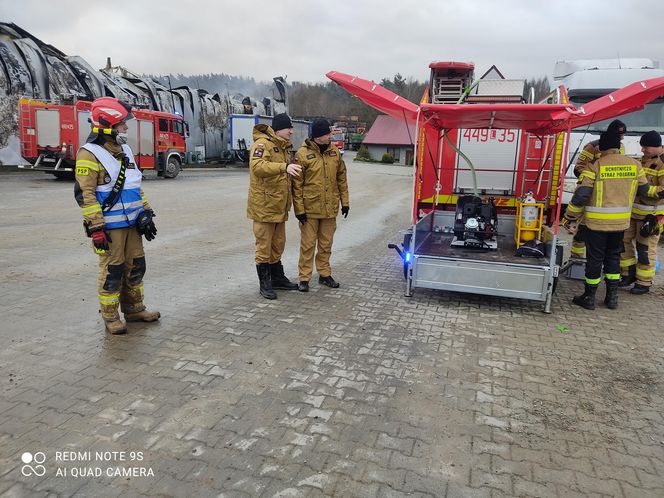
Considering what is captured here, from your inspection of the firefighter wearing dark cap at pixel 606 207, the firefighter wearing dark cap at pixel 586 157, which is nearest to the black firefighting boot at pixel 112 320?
the firefighter wearing dark cap at pixel 606 207

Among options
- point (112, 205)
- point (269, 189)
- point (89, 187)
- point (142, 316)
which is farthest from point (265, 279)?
point (89, 187)

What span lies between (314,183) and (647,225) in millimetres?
4092

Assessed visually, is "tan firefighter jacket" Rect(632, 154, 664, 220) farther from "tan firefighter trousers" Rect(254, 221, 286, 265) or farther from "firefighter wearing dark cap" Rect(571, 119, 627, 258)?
"tan firefighter trousers" Rect(254, 221, 286, 265)

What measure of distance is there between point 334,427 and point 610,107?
4.32 metres

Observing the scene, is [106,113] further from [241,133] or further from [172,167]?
[241,133]

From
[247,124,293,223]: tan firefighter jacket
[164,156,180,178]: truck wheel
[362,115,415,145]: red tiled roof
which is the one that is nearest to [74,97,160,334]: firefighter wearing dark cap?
[247,124,293,223]: tan firefighter jacket

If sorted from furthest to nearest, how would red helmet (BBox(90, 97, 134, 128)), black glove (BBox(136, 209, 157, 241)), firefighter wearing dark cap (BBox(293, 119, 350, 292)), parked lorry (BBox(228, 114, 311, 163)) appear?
parked lorry (BBox(228, 114, 311, 163)) → firefighter wearing dark cap (BBox(293, 119, 350, 292)) → black glove (BBox(136, 209, 157, 241)) → red helmet (BBox(90, 97, 134, 128))

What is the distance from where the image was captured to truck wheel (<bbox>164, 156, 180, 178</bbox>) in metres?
20.5

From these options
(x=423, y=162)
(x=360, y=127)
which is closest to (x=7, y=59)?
(x=423, y=162)

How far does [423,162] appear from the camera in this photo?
23.5ft

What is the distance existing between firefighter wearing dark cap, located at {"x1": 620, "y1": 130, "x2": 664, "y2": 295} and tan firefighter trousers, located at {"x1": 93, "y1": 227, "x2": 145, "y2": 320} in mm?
5560

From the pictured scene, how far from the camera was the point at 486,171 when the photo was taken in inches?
281

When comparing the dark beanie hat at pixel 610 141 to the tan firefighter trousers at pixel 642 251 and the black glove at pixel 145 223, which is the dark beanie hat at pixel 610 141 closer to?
the tan firefighter trousers at pixel 642 251

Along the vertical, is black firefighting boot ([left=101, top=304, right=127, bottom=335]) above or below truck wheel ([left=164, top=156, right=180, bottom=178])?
below
